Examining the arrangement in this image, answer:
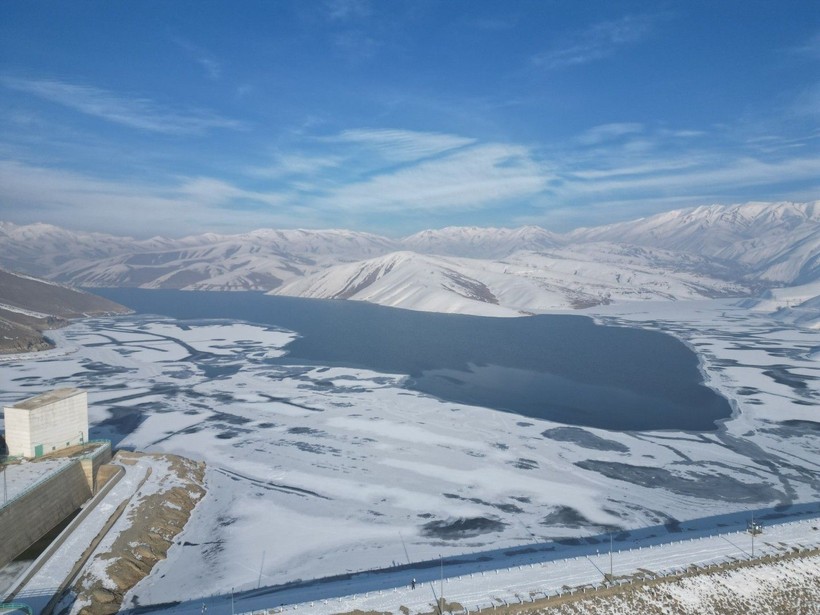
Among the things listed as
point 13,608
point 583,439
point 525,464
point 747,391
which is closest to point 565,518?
point 525,464

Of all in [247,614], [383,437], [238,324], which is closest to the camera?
[247,614]

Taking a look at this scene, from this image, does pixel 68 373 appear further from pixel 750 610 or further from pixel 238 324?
pixel 750 610

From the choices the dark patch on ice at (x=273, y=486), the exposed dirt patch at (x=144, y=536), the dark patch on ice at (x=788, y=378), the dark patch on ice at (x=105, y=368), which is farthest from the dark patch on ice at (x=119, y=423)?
the dark patch on ice at (x=788, y=378)

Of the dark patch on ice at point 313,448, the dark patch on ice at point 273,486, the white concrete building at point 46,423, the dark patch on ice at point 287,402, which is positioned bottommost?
the dark patch on ice at point 273,486

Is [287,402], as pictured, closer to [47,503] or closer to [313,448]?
[313,448]

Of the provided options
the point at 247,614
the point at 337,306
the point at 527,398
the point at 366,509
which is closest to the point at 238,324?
the point at 337,306

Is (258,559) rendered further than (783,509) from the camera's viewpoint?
No

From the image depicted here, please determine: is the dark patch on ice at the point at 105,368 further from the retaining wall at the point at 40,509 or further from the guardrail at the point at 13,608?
the guardrail at the point at 13,608
